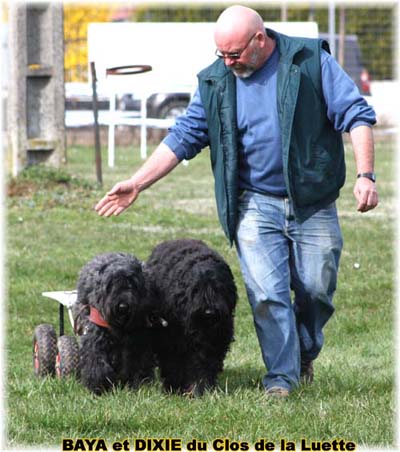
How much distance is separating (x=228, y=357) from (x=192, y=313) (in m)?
1.79

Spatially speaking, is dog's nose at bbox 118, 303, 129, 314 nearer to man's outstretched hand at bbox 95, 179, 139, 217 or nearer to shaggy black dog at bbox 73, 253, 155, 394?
shaggy black dog at bbox 73, 253, 155, 394

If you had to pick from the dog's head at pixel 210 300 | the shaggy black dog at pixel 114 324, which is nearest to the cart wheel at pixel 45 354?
the shaggy black dog at pixel 114 324

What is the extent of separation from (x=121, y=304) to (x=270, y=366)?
3.35ft

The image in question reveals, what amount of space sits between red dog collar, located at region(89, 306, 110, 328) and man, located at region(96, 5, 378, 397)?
641 millimetres

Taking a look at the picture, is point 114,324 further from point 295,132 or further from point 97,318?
point 295,132

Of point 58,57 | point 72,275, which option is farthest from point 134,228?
point 58,57

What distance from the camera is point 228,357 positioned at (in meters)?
8.69

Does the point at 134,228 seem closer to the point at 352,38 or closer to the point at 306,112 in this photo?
the point at 306,112

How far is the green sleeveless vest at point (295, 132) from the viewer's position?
6.88m

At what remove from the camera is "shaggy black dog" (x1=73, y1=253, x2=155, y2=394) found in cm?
700

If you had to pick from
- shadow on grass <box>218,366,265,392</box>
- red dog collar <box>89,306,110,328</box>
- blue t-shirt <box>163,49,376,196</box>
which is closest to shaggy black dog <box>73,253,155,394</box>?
red dog collar <box>89,306,110,328</box>

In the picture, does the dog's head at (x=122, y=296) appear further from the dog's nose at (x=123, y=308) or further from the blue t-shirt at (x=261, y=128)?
the blue t-shirt at (x=261, y=128)

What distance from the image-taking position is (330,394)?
7.17 meters

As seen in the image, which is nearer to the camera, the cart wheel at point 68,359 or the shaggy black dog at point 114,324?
the shaggy black dog at point 114,324
